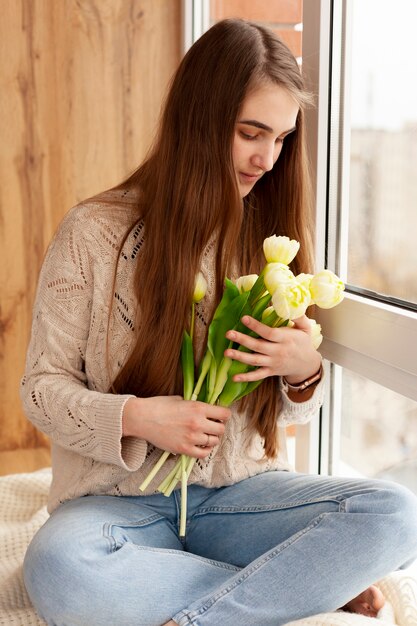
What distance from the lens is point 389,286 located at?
1533 mm

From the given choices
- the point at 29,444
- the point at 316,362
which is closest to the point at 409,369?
the point at 316,362

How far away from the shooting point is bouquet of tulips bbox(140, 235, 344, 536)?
1.25 metres

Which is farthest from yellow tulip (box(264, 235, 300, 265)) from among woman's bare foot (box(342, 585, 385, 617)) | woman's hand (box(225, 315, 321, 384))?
woman's bare foot (box(342, 585, 385, 617))

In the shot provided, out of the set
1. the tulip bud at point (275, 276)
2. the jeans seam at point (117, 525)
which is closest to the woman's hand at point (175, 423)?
the jeans seam at point (117, 525)

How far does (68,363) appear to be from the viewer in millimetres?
1488

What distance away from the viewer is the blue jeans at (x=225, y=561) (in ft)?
4.15

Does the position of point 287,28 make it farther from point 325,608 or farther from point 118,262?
point 325,608

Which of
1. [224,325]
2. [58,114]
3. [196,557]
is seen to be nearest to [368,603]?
[196,557]

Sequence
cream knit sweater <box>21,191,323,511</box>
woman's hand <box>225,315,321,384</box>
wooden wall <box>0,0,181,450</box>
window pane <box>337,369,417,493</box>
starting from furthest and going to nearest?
wooden wall <box>0,0,181,450</box>, window pane <box>337,369,417,493</box>, cream knit sweater <box>21,191,323,511</box>, woman's hand <box>225,315,321,384</box>

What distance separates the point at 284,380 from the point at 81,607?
21.8 inches

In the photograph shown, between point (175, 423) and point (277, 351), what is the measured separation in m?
0.21

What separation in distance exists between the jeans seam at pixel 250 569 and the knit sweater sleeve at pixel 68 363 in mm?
256

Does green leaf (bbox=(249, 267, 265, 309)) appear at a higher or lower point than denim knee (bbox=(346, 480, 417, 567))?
higher

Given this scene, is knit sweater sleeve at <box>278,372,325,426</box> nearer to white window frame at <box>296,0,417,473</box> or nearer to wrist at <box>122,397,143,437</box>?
white window frame at <box>296,0,417,473</box>
